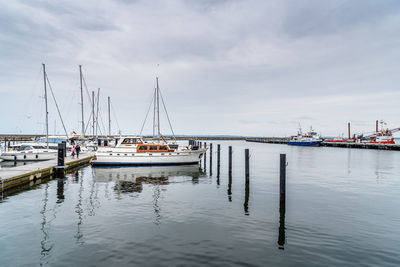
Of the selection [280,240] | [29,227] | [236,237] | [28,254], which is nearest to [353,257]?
[280,240]

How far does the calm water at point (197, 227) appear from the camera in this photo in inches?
299

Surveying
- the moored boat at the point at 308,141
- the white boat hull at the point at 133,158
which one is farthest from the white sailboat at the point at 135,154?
the moored boat at the point at 308,141

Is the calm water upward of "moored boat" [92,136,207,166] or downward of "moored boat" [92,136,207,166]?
downward

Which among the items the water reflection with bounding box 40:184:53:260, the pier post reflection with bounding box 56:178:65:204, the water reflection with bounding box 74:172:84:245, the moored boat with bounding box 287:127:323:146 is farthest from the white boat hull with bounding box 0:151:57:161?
the moored boat with bounding box 287:127:323:146

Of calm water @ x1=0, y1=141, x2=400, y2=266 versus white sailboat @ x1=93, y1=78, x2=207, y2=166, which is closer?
calm water @ x1=0, y1=141, x2=400, y2=266

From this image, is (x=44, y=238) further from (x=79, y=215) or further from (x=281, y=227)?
(x=281, y=227)

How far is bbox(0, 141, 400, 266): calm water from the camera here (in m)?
7.60

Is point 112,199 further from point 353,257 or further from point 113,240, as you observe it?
point 353,257

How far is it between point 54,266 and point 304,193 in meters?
14.7

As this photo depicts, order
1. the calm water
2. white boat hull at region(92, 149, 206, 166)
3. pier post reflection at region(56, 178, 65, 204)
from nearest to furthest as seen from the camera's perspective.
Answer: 1. the calm water
2. pier post reflection at region(56, 178, 65, 204)
3. white boat hull at region(92, 149, 206, 166)

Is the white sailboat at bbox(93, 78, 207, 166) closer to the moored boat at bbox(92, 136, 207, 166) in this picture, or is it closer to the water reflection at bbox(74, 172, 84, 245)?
the moored boat at bbox(92, 136, 207, 166)

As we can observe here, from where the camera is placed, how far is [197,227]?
10094mm

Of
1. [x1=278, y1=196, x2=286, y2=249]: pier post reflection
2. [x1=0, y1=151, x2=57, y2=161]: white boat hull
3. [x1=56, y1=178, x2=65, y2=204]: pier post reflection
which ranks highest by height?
[x1=0, y1=151, x2=57, y2=161]: white boat hull

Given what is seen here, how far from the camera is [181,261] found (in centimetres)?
732
